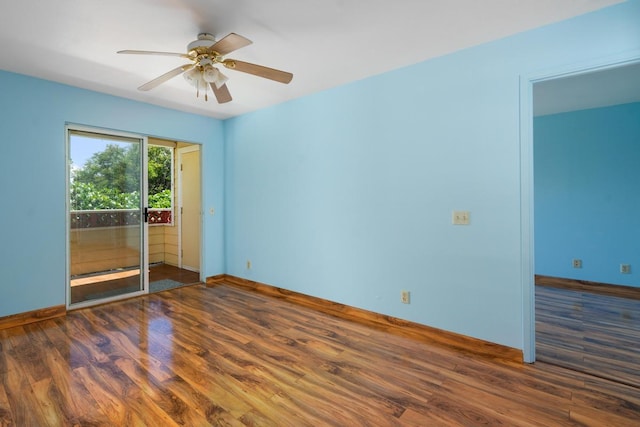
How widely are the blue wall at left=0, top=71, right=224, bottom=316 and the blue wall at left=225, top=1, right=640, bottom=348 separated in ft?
7.38

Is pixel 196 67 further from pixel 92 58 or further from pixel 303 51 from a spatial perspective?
pixel 92 58

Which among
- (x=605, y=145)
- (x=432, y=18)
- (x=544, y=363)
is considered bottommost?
(x=544, y=363)

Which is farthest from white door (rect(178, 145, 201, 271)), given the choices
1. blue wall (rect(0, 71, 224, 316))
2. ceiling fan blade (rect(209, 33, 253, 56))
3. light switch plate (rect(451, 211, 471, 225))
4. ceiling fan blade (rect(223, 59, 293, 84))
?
light switch plate (rect(451, 211, 471, 225))

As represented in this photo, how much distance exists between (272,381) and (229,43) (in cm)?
234

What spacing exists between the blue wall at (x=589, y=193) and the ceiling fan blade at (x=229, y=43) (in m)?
4.85

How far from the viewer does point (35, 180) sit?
3.27 m

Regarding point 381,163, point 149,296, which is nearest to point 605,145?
point 381,163

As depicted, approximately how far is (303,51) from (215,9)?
2.73 feet

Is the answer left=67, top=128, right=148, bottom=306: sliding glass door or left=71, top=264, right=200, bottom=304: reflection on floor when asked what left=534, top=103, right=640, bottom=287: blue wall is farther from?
left=67, top=128, right=148, bottom=306: sliding glass door

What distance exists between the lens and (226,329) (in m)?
3.05

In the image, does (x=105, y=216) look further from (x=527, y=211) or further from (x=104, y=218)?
(x=527, y=211)

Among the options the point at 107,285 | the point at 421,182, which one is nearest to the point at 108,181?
the point at 107,285

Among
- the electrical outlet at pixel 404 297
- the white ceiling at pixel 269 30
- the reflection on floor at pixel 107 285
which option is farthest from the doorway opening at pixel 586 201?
the reflection on floor at pixel 107 285

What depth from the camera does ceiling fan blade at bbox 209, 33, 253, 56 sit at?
75.5 inches
